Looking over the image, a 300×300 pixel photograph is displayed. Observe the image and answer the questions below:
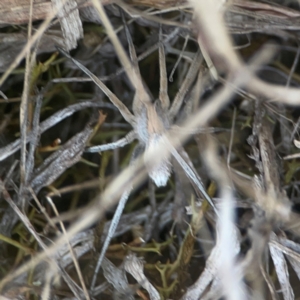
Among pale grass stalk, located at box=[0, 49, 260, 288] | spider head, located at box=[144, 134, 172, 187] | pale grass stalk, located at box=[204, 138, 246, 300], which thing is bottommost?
pale grass stalk, located at box=[204, 138, 246, 300]

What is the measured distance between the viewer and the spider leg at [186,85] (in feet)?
1.88

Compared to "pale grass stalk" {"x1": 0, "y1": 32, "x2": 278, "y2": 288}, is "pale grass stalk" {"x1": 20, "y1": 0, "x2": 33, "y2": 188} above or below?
above

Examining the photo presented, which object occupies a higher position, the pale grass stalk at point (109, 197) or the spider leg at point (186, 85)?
the spider leg at point (186, 85)

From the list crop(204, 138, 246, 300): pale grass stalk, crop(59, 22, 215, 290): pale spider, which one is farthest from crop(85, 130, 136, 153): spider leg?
crop(204, 138, 246, 300): pale grass stalk

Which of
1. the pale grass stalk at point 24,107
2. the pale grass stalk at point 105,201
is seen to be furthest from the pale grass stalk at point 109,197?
the pale grass stalk at point 24,107

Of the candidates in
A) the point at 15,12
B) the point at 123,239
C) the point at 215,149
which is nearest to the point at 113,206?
the point at 123,239

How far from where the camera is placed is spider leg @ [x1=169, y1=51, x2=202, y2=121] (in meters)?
0.57

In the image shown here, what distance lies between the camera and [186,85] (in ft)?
1.92

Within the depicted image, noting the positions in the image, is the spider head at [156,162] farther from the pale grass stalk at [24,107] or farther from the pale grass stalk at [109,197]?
the pale grass stalk at [24,107]

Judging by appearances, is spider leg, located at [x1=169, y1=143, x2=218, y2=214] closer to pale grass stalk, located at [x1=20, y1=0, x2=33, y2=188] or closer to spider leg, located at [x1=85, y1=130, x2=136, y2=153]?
spider leg, located at [x1=85, y1=130, x2=136, y2=153]

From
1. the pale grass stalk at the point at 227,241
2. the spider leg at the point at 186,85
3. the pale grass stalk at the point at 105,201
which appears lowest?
the pale grass stalk at the point at 227,241

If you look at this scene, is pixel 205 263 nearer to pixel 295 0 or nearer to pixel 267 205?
pixel 267 205

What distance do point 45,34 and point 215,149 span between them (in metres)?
0.28

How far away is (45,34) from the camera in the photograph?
59 centimetres
